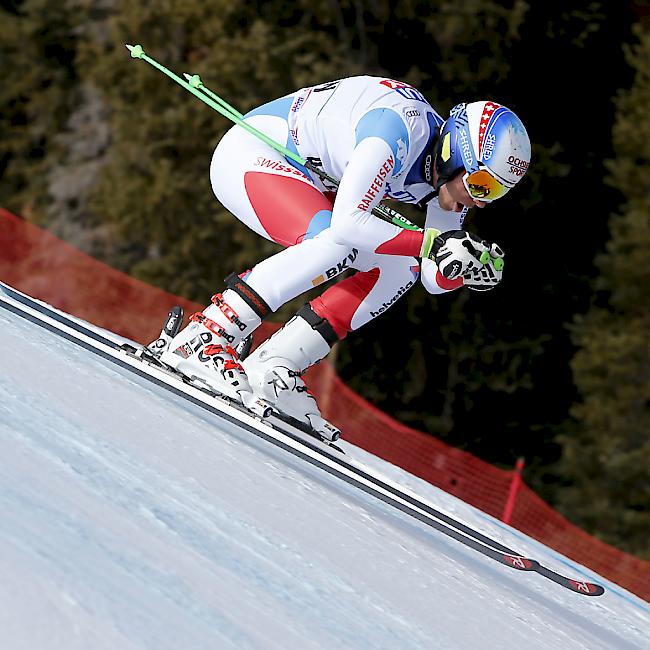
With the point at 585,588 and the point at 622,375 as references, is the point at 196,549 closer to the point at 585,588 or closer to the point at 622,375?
the point at 585,588

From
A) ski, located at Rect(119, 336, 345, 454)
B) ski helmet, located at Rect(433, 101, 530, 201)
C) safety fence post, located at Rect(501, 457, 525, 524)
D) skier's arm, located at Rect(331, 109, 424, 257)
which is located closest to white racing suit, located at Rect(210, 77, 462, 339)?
skier's arm, located at Rect(331, 109, 424, 257)

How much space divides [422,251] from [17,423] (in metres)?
1.53

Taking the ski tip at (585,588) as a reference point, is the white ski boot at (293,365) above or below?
above

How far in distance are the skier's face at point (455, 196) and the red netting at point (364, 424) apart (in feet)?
13.8

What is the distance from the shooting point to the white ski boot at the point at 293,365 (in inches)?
161

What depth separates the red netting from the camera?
347 inches

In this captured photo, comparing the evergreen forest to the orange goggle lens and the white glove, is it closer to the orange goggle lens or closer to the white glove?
the orange goggle lens

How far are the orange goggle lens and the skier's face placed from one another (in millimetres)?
Answer: 38

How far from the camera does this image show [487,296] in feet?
43.3

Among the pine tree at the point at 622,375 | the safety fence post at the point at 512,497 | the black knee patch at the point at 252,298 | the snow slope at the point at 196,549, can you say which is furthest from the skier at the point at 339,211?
the pine tree at the point at 622,375

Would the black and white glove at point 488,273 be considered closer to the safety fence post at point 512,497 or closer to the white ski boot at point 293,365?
the white ski boot at point 293,365

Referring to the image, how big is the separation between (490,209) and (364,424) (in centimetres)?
474

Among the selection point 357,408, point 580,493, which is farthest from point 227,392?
point 580,493

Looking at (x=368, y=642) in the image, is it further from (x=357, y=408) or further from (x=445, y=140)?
(x=357, y=408)
